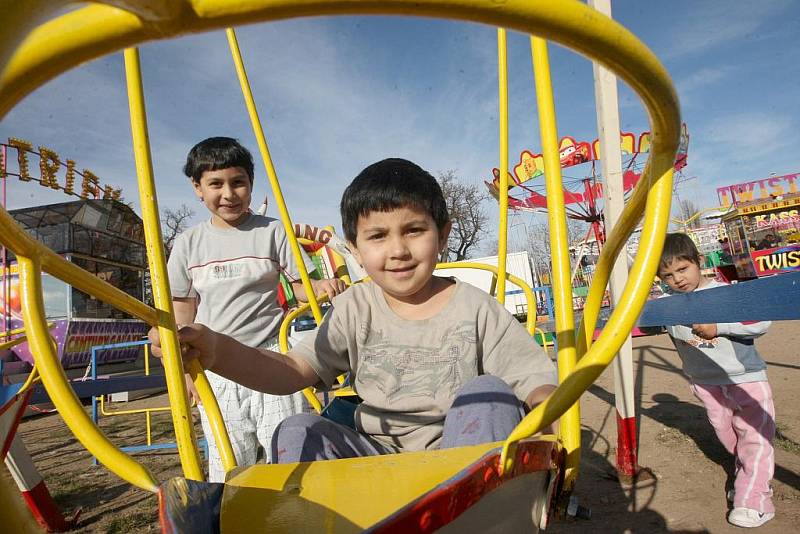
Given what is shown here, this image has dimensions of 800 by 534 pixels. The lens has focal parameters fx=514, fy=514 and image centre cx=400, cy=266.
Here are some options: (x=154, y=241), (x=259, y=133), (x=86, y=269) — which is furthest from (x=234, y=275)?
(x=86, y=269)

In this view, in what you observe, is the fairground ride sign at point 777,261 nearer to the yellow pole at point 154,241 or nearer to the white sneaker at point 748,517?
the white sneaker at point 748,517

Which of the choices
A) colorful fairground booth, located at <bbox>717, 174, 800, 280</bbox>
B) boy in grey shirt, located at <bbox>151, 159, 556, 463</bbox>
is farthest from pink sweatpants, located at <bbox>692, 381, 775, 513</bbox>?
colorful fairground booth, located at <bbox>717, 174, 800, 280</bbox>

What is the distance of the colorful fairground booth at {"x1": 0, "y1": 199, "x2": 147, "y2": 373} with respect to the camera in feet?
28.5

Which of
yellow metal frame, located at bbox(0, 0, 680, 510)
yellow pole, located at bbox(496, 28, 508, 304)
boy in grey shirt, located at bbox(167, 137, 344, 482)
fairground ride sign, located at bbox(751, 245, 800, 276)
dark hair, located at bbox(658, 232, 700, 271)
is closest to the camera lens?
yellow metal frame, located at bbox(0, 0, 680, 510)

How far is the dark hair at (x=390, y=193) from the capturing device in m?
1.10

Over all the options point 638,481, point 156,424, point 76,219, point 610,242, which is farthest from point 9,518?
point 76,219

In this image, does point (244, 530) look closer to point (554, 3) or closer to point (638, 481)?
point (554, 3)

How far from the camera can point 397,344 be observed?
44.5 inches

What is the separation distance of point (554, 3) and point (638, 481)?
2631mm

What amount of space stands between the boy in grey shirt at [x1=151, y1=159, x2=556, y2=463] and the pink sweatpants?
1.51 metres

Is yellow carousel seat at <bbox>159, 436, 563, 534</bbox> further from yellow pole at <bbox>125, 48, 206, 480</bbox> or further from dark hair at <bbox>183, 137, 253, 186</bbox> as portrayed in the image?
dark hair at <bbox>183, 137, 253, 186</bbox>

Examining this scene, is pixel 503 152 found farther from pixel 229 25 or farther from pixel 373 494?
pixel 229 25

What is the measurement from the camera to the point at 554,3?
0.33 meters

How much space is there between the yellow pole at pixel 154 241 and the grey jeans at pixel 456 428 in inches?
7.6
